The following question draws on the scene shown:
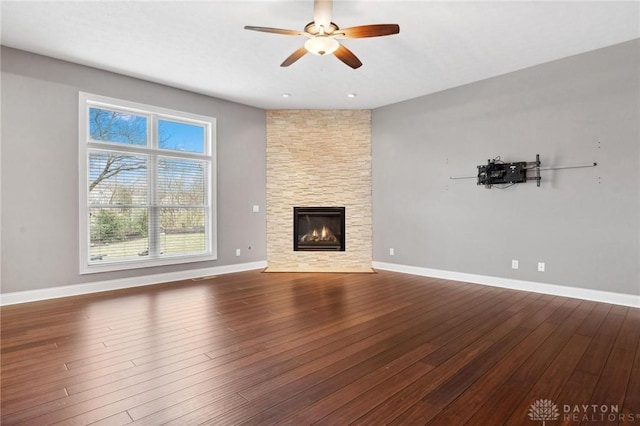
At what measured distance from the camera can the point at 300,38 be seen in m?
3.76

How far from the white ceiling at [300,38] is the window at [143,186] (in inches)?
26.6

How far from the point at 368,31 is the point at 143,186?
3.92 meters

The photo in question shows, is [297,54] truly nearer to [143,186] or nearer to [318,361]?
[318,361]

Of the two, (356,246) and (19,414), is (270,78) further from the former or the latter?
(19,414)

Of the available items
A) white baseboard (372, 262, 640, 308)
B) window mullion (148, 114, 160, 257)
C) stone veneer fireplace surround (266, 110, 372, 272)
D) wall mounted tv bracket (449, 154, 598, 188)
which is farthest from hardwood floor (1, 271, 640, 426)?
stone veneer fireplace surround (266, 110, 372, 272)

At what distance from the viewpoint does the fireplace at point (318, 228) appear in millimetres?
6340

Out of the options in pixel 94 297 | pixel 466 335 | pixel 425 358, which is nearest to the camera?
pixel 425 358

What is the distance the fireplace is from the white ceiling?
2305 mm

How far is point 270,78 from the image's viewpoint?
4.78 m

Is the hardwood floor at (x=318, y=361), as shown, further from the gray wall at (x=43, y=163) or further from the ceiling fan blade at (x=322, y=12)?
the ceiling fan blade at (x=322, y=12)

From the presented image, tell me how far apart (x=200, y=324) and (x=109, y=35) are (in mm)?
3246

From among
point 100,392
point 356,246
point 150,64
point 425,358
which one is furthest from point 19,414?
point 356,246
